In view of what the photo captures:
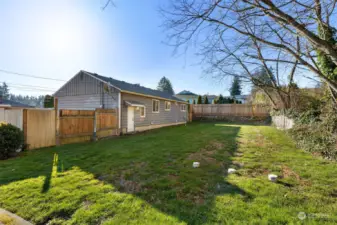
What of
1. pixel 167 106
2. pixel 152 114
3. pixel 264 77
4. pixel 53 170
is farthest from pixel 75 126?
pixel 264 77

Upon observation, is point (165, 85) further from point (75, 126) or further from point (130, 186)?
point (130, 186)

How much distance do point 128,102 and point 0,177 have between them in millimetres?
7169

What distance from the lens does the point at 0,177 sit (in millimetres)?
3498

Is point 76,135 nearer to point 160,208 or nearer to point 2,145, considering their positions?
point 2,145

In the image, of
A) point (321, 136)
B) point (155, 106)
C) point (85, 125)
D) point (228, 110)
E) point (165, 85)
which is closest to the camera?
point (321, 136)

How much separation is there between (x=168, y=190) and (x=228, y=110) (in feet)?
62.8

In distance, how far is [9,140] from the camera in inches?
201

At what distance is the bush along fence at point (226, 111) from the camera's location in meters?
19.1

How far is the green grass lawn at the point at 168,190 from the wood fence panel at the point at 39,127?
146cm

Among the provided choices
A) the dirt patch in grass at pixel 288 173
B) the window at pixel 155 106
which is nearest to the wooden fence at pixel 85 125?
the window at pixel 155 106

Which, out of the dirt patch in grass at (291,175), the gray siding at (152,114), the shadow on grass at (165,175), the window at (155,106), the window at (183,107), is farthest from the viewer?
the window at (183,107)

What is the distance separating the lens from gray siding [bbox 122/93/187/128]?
10296mm
